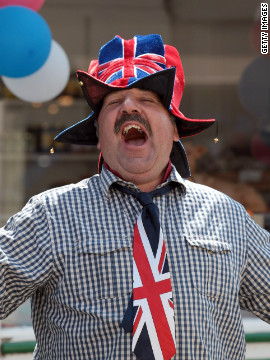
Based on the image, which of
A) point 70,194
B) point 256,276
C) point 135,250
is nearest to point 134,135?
point 70,194

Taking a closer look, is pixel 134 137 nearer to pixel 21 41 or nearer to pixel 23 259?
pixel 23 259

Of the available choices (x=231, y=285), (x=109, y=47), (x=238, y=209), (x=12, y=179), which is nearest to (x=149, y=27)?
(x=12, y=179)

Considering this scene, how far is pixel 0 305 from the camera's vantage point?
2.06m

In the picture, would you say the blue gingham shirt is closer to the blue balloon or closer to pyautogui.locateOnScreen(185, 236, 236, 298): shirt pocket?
pyautogui.locateOnScreen(185, 236, 236, 298): shirt pocket

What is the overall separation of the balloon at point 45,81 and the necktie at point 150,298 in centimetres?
147

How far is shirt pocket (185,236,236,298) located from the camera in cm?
213

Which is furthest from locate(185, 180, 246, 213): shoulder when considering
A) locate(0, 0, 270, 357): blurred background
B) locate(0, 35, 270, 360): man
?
locate(0, 0, 270, 357): blurred background

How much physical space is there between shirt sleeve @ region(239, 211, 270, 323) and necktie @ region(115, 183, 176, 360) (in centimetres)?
36

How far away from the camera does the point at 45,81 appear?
3.39m

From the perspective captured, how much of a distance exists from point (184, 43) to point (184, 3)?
27 cm

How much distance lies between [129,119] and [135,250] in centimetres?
46

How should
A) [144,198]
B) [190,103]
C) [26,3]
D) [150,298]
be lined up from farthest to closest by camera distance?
1. [190,103]
2. [26,3]
3. [144,198]
4. [150,298]

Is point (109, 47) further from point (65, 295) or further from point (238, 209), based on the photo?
point (65, 295)

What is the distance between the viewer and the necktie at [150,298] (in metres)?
2.02
